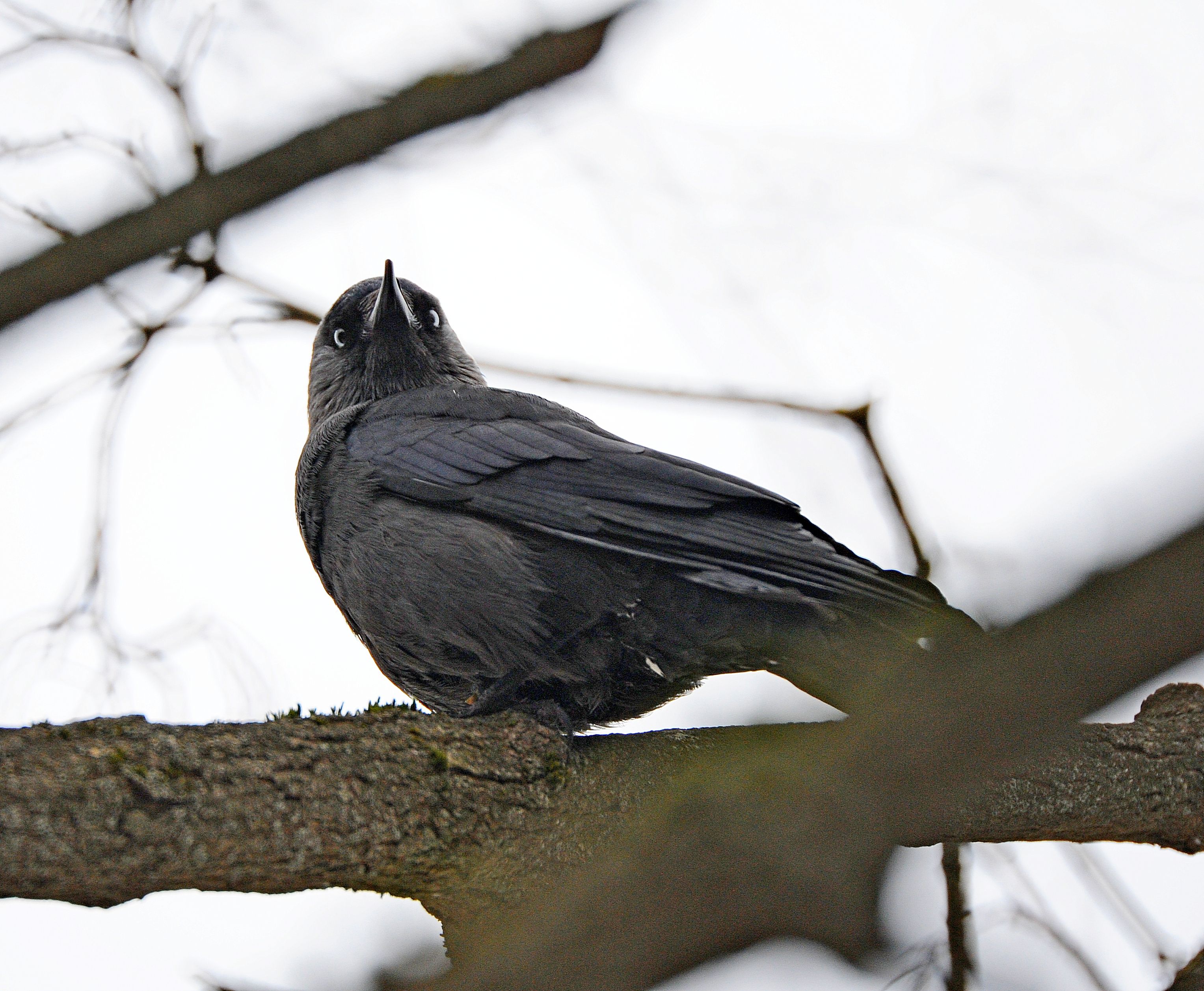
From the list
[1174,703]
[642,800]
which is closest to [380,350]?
[642,800]

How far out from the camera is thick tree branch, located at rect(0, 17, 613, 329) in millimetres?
3480

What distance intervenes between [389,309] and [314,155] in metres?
1.33

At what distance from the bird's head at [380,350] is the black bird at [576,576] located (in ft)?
3.29

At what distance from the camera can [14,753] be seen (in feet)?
6.71

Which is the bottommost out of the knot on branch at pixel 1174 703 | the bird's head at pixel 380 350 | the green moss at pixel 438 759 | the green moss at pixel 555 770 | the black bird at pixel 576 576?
the knot on branch at pixel 1174 703

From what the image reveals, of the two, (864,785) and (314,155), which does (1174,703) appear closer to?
(864,785)

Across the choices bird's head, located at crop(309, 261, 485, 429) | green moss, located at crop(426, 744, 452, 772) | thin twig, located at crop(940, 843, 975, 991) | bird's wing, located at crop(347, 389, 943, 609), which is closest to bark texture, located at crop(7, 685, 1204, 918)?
green moss, located at crop(426, 744, 452, 772)

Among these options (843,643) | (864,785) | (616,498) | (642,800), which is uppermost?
(616,498)

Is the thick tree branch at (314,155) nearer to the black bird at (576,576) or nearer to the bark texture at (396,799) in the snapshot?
the black bird at (576,576)

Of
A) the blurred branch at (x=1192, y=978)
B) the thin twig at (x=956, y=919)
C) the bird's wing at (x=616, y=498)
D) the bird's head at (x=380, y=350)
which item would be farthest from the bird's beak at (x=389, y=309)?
the blurred branch at (x=1192, y=978)

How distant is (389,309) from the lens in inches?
192

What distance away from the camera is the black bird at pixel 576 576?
11.2 feet

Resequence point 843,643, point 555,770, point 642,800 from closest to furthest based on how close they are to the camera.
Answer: point 555,770 → point 642,800 → point 843,643

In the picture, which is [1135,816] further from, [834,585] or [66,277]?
[66,277]
